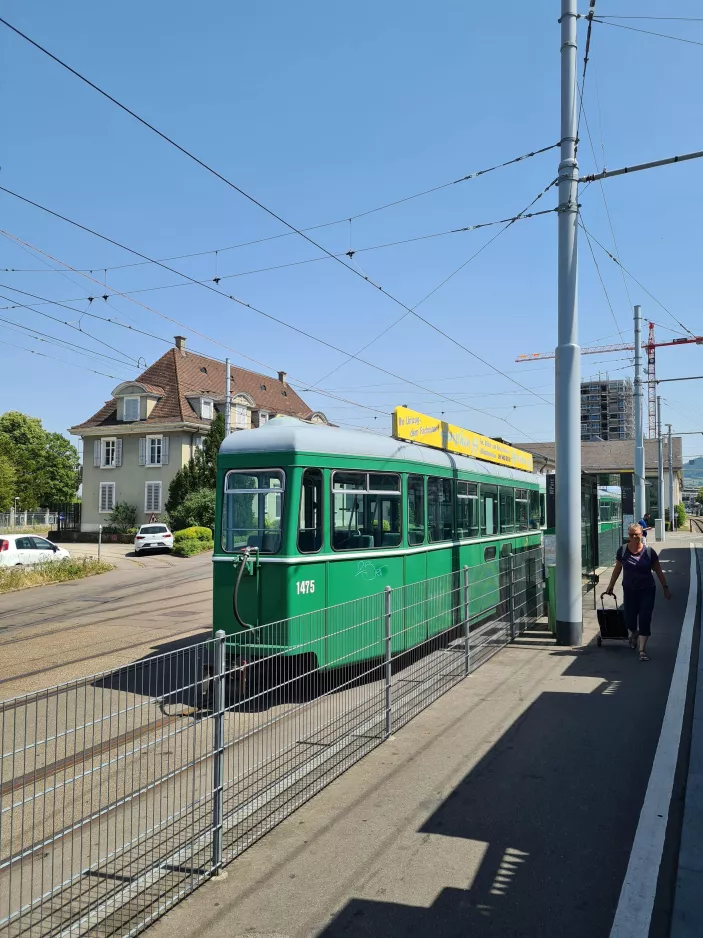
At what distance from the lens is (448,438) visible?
12.0 m

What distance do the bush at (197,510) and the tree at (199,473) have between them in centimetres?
59

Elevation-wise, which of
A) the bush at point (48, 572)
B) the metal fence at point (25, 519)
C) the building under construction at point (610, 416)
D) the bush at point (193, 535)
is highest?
the building under construction at point (610, 416)

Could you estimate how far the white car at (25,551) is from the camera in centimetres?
2412

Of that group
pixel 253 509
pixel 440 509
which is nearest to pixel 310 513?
pixel 253 509

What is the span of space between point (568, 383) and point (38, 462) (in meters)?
72.4

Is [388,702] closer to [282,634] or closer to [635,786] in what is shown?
[282,634]

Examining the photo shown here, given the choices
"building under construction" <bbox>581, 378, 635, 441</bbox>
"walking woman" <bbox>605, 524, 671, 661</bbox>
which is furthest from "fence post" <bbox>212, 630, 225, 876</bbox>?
"building under construction" <bbox>581, 378, 635, 441</bbox>

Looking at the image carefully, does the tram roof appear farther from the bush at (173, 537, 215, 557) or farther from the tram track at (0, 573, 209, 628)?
the bush at (173, 537, 215, 557)

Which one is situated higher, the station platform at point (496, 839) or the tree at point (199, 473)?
the tree at point (199, 473)

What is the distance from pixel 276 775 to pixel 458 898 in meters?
1.89

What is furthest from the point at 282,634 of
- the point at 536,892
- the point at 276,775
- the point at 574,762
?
the point at 536,892

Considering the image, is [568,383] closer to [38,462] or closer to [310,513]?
[310,513]

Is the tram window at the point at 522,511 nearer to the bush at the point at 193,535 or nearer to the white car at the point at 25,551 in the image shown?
the white car at the point at 25,551

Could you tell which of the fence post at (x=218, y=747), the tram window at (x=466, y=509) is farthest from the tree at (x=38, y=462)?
the fence post at (x=218, y=747)
